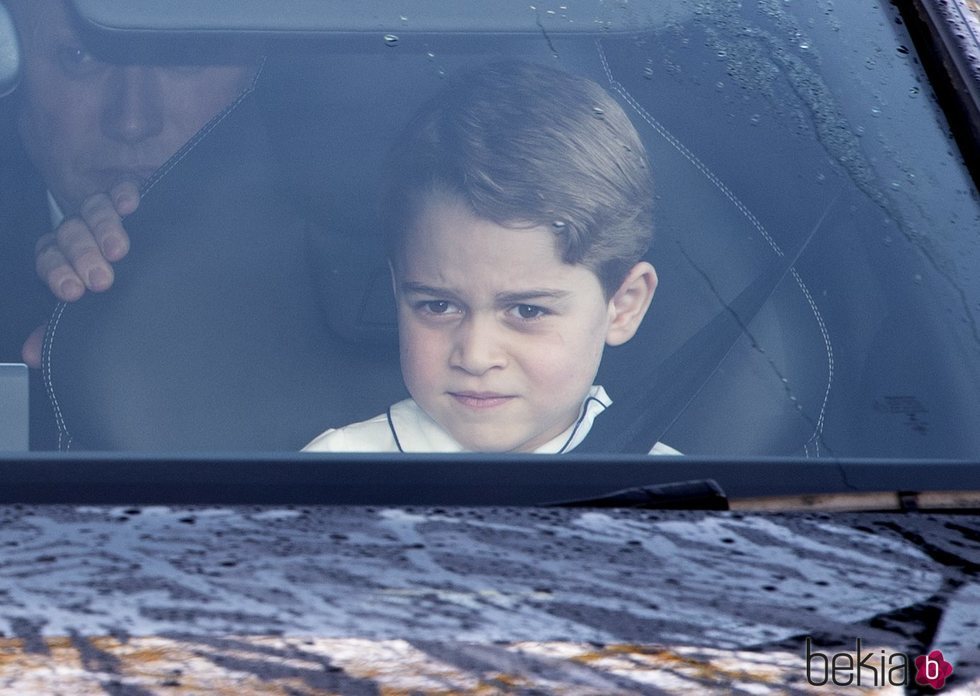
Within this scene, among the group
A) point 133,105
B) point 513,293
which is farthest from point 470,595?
point 133,105

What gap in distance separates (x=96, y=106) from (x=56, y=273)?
0.71ft

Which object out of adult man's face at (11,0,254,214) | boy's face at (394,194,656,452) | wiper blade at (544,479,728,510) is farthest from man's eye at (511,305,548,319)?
adult man's face at (11,0,254,214)

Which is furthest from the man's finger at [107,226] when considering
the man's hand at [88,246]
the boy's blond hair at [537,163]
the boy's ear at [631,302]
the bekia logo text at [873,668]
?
the bekia logo text at [873,668]

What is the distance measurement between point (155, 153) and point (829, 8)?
0.80 m

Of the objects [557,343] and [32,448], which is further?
[557,343]

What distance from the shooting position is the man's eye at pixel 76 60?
63.7 inches

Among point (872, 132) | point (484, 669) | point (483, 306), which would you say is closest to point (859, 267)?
point (872, 132)

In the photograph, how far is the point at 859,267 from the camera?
152 cm

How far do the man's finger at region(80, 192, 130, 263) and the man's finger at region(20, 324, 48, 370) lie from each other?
111mm

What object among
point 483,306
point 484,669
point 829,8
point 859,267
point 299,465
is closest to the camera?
point 484,669

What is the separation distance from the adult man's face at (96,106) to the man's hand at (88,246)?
19mm

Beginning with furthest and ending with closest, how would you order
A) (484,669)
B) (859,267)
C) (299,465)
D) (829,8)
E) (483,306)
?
(829,8)
(859,267)
(483,306)
(299,465)
(484,669)

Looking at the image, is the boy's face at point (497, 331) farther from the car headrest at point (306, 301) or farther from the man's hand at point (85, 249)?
the man's hand at point (85, 249)

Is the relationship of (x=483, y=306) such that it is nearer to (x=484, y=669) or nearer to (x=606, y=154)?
(x=606, y=154)
